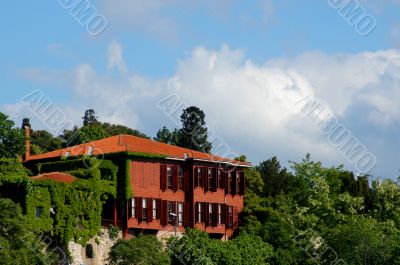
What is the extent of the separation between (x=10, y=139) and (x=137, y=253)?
15349 millimetres

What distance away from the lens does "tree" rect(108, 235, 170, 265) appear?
6956cm

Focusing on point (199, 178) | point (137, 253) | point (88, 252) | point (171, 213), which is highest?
point (199, 178)

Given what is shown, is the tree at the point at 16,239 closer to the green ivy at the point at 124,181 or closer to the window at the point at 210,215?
the green ivy at the point at 124,181

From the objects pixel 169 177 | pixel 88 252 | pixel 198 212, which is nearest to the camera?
pixel 88 252

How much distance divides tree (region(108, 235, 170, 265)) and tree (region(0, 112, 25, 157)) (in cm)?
1218

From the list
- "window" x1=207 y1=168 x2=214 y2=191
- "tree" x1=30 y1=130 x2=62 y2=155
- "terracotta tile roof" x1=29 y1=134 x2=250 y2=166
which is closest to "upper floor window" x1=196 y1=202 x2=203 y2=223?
"window" x1=207 y1=168 x2=214 y2=191

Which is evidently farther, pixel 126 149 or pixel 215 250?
pixel 126 149

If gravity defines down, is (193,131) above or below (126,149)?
above

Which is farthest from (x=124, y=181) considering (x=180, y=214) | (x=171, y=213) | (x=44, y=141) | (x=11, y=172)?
(x=44, y=141)

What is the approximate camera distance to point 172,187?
79.9 meters

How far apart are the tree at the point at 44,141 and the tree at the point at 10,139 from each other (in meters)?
25.0

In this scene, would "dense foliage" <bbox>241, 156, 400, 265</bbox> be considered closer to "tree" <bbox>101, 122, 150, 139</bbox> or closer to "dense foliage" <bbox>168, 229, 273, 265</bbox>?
"dense foliage" <bbox>168, 229, 273, 265</bbox>

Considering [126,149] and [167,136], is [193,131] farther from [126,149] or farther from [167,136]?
[126,149]

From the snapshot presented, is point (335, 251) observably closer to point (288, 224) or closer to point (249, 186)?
point (288, 224)
